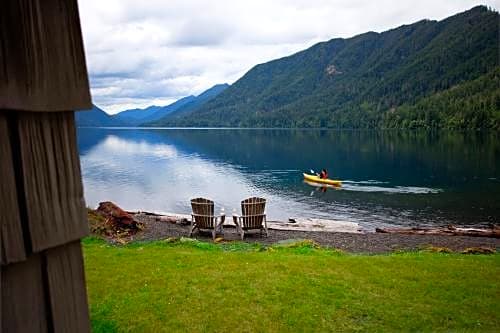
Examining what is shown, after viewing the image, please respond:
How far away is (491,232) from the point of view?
2433cm

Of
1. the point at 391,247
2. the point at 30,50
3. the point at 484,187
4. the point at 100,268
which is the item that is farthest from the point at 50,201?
the point at 484,187

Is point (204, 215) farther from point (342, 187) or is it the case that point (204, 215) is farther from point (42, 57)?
point (342, 187)

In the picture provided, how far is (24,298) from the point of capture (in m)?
1.48

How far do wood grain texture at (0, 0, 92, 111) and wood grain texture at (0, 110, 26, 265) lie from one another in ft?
0.34

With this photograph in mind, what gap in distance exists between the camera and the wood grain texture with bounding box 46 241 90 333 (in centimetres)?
154

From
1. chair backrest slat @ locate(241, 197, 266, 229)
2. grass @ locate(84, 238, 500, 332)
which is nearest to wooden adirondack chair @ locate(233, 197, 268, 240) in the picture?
chair backrest slat @ locate(241, 197, 266, 229)

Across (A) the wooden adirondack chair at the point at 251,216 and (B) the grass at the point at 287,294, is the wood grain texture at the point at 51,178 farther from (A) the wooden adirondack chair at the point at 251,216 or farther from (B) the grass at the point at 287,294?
(A) the wooden adirondack chair at the point at 251,216

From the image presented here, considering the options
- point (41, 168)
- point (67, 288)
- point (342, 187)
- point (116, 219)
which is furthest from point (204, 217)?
point (342, 187)

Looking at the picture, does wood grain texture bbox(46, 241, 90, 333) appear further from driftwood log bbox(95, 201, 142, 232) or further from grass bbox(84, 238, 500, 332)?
driftwood log bbox(95, 201, 142, 232)

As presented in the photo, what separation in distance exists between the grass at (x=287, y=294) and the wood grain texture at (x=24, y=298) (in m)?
4.79

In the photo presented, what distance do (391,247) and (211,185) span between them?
41.2 meters

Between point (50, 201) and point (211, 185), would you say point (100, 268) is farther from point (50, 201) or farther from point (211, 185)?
point (211, 185)

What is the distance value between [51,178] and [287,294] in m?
6.48

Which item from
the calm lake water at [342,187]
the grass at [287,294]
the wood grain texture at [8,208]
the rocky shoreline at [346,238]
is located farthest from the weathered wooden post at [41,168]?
the calm lake water at [342,187]
